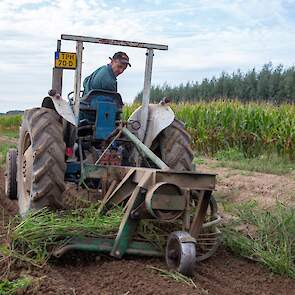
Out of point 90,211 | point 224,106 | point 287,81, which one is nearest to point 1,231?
point 90,211

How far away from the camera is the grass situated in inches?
453

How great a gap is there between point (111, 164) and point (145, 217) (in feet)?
5.16

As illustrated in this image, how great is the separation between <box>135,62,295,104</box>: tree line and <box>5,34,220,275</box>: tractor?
23986 mm

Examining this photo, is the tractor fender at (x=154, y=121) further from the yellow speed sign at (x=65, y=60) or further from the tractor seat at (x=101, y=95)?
the yellow speed sign at (x=65, y=60)

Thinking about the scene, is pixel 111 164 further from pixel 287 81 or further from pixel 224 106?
pixel 287 81

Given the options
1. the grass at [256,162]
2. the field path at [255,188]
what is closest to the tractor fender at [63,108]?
the field path at [255,188]

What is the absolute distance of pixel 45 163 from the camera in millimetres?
5418

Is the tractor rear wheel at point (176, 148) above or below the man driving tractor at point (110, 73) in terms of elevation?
below

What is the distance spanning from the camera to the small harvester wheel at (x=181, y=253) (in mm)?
4527

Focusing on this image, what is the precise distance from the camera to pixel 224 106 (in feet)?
53.6

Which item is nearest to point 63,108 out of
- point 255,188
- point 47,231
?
point 47,231

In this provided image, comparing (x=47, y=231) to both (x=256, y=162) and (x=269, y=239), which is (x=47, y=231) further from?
(x=256, y=162)

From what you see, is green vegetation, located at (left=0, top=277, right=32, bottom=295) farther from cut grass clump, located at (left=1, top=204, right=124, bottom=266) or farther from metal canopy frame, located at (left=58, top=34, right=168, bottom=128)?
metal canopy frame, located at (left=58, top=34, right=168, bottom=128)

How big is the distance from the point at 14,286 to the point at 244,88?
3068 cm
